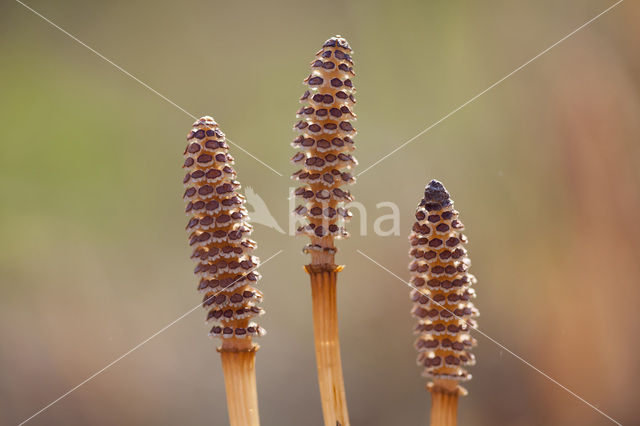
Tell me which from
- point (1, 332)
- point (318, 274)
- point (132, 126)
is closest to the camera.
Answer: point (318, 274)

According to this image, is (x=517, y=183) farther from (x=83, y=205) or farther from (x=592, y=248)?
(x=83, y=205)

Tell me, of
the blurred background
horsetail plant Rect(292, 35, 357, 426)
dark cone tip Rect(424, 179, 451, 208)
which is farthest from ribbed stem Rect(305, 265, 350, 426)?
the blurred background

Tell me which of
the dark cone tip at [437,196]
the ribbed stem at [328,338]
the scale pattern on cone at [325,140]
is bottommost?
the ribbed stem at [328,338]

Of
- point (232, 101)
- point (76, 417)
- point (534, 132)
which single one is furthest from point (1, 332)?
point (534, 132)

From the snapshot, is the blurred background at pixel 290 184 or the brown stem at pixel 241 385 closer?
the brown stem at pixel 241 385

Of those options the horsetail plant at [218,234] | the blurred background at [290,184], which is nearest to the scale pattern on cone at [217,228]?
the horsetail plant at [218,234]

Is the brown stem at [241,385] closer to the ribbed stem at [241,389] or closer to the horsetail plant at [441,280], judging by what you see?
the ribbed stem at [241,389]
